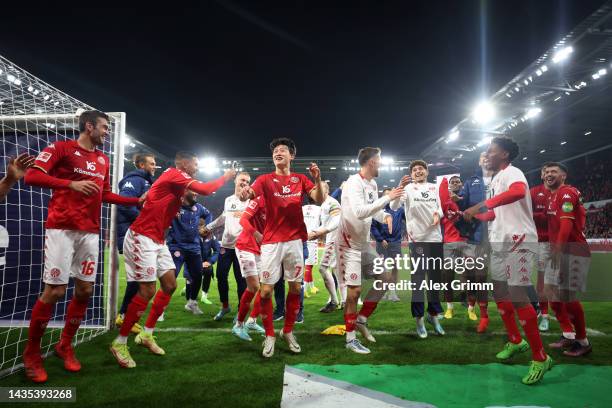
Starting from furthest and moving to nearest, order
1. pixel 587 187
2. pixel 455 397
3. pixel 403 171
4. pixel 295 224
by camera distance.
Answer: pixel 403 171 < pixel 587 187 < pixel 295 224 < pixel 455 397

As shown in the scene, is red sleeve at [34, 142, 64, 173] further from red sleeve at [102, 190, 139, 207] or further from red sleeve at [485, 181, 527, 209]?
red sleeve at [485, 181, 527, 209]

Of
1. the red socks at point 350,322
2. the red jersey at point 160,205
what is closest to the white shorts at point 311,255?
the red socks at point 350,322

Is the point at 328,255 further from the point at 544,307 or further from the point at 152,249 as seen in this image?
the point at 152,249

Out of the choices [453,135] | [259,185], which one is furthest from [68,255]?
[453,135]

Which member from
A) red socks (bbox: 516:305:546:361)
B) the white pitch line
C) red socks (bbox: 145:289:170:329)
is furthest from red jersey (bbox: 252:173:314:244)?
red socks (bbox: 516:305:546:361)

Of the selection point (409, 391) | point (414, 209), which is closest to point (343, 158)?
point (414, 209)

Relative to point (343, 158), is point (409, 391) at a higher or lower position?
lower

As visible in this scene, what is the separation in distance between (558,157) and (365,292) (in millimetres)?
37644

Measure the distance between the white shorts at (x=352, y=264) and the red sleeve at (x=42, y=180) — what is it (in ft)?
9.88

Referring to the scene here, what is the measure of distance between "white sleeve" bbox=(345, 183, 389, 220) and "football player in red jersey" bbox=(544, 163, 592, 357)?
223cm

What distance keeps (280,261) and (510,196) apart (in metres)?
2.50

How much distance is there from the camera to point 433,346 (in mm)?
4477

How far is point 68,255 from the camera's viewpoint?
3.57 m

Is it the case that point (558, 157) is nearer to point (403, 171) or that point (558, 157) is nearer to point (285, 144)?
point (403, 171)
